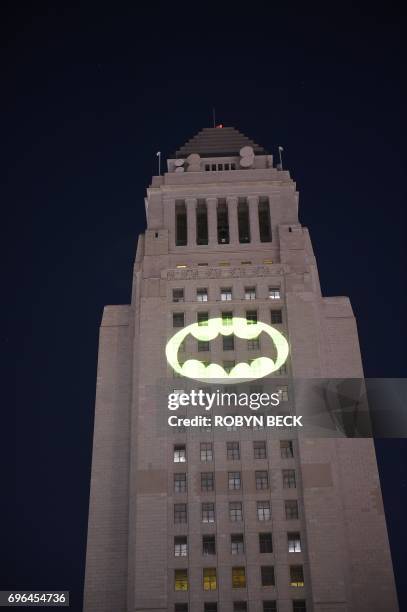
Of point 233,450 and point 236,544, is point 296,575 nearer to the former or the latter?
point 236,544

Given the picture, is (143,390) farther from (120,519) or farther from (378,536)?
(378,536)

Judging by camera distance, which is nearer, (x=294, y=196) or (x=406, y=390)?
(x=406, y=390)

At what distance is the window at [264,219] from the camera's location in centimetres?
8921

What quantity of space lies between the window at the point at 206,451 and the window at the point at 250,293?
16692 mm

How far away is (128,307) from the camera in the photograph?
85.2 m

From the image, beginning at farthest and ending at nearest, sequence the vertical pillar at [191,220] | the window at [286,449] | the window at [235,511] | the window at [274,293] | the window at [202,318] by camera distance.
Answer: the vertical pillar at [191,220], the window at [274,293], the window at [202,318], the window at [286,449], the window at [235,511]

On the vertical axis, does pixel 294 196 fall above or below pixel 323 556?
above

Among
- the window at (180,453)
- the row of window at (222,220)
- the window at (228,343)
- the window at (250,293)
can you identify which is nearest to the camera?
the window at (180,453)

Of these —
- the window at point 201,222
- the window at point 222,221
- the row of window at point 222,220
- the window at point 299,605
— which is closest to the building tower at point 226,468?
the window at point 299,605

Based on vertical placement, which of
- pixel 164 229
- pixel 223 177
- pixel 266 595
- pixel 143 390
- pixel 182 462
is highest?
pixel 223 177

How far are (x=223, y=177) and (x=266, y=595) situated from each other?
47555 mm

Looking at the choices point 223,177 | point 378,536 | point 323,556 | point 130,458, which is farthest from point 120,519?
point 223,177

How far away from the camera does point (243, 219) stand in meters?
91.4

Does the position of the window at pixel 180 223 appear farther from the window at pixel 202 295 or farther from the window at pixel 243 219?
the window at pixel 202 295
